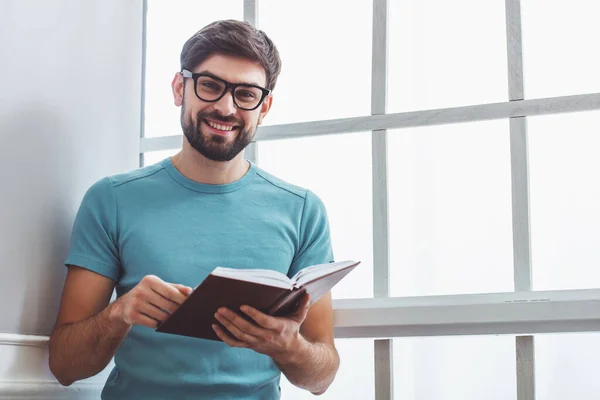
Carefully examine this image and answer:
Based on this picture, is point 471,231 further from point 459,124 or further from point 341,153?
point 341,153

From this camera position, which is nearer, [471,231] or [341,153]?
[471,231]

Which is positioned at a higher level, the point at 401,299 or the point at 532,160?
the point at 532,160

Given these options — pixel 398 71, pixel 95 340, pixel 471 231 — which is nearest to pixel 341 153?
pixel 398 71

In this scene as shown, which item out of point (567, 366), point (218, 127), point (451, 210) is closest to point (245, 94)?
point (218, 127)

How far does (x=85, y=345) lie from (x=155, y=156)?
81 centimetres

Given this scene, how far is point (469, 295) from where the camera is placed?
2066 mm

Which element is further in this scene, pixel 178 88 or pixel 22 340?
pixel 178 88

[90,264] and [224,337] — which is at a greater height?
[90,264]

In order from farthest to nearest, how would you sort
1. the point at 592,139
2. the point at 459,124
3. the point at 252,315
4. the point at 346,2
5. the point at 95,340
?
the point at 346,2 < the point at 459,124 < the point at 592,139 < the point at 95,340 < the point at 252,315

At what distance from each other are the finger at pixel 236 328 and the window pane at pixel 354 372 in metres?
0.67

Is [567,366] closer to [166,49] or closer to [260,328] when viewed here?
[260,328]

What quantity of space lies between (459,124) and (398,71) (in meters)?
0.24

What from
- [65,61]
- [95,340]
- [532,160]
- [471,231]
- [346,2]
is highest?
[346,2]

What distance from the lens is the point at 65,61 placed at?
2.09 meters
